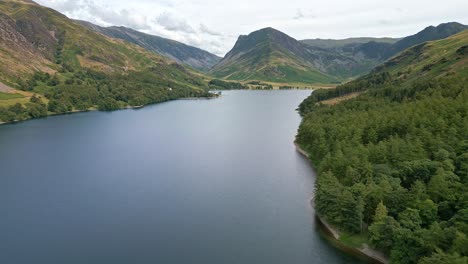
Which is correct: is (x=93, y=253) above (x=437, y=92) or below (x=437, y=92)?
below

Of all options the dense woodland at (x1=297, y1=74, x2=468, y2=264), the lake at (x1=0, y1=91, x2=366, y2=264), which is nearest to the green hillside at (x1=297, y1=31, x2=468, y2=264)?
the dense woodland at (x1=297, y1=74, x2=468, y2=264)

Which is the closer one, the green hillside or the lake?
the green hillside

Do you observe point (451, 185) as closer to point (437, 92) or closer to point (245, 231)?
point (245, 231)

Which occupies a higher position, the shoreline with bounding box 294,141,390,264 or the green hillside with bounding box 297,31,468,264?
the green hillside with bounding box 297,31,468,264

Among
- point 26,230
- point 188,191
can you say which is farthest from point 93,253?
point 188,191

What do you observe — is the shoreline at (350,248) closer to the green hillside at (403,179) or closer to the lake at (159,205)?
the green hillside at (403,179)

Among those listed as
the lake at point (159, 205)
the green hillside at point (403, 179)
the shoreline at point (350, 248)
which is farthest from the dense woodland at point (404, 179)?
the lake at point (159, 205)

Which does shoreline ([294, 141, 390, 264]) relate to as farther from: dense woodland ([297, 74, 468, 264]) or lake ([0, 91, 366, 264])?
lake ([0, 91, 366, 264])
